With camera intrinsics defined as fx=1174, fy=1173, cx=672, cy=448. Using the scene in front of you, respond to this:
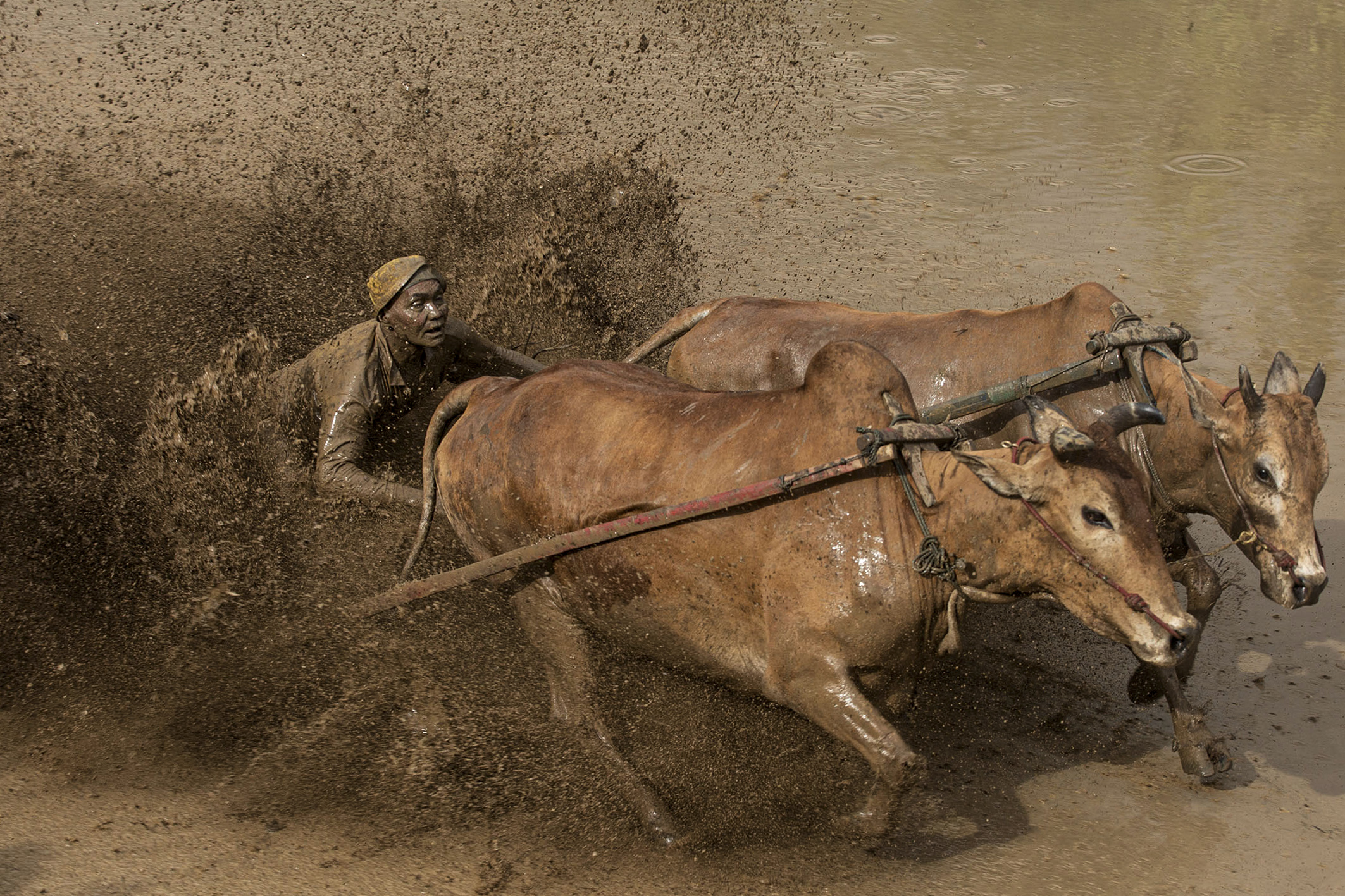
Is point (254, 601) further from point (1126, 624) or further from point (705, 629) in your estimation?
point (1126, 624)

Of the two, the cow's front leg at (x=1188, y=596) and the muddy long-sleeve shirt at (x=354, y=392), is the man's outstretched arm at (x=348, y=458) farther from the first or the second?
the cow's front leg at (x=1188, y=596)

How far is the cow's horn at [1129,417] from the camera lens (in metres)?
3.45

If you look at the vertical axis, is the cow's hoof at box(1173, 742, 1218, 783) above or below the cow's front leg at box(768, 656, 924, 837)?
below

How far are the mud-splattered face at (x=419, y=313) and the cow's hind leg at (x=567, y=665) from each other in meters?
1.67

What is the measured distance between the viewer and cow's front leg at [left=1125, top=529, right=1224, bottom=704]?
4.71 metres

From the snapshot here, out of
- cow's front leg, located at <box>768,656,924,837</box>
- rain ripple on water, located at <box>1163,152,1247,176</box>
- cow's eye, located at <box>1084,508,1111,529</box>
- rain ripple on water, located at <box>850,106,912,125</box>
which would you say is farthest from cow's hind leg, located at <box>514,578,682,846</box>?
rain ripple on water, located at <box>1163,152,1247,176</box>

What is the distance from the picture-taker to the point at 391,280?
5.55 meters

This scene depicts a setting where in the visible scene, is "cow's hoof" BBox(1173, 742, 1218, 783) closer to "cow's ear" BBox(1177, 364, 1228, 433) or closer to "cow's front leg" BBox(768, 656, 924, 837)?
"cow's ear" BBox(1177, 364, 1228, 433)

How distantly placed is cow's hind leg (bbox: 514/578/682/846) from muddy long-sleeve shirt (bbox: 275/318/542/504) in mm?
989

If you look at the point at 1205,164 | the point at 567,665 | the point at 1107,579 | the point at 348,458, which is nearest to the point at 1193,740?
the point at 1107,579

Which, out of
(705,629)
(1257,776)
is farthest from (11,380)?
(1257,776)

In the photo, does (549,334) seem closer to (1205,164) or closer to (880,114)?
(880,114)

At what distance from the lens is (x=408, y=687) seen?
190 inches

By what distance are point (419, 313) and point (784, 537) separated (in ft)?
8.45
